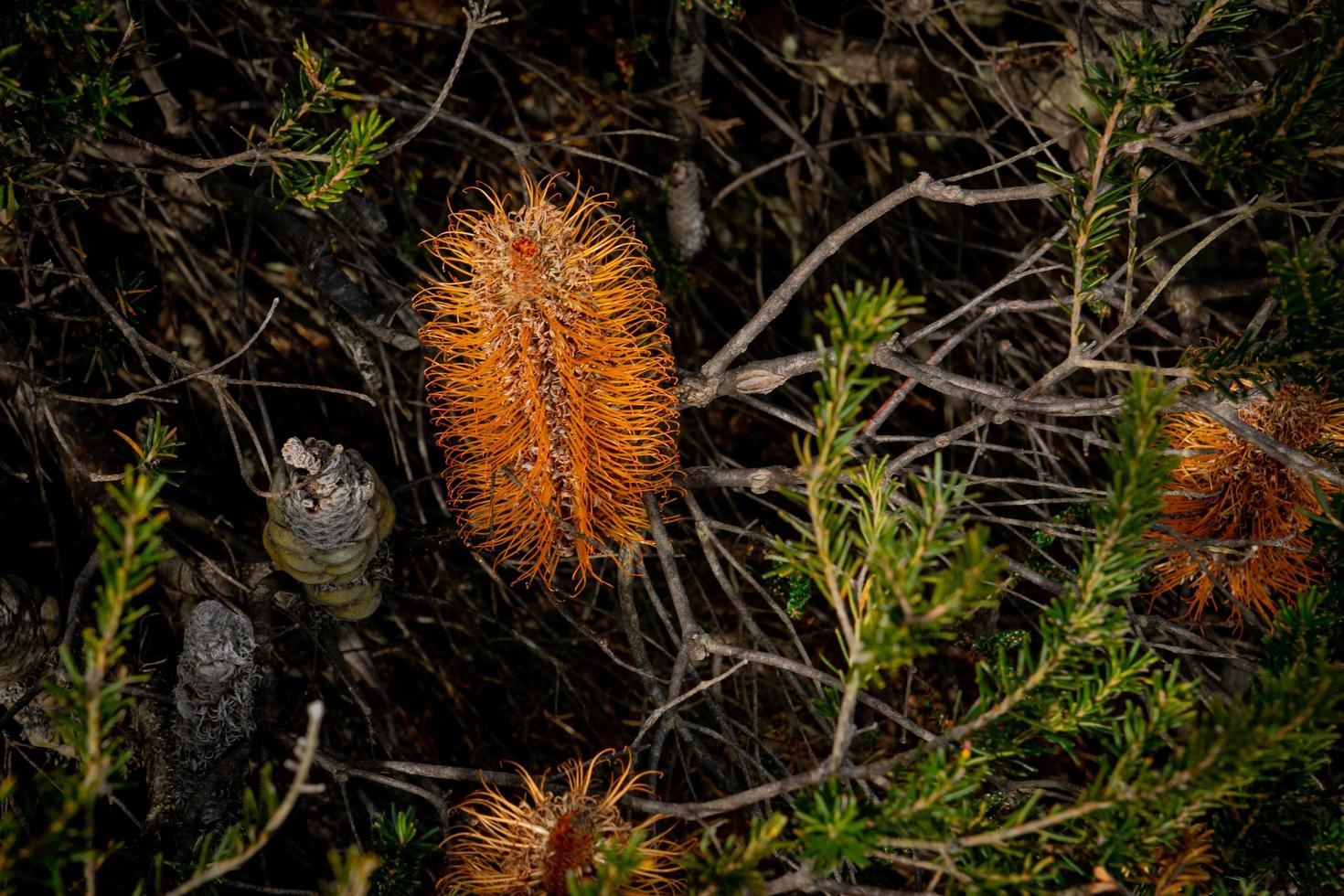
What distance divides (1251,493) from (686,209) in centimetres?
123

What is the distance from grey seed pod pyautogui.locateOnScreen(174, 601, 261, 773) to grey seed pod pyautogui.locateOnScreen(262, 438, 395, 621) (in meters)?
0.12

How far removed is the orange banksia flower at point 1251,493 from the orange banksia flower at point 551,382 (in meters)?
0.86

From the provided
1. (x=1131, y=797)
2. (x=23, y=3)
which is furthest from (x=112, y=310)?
(x=1131, y=797)

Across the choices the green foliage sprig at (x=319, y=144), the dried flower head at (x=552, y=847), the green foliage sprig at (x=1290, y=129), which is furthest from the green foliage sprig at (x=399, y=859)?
the green foliage sprig at (x=1290, y=129)

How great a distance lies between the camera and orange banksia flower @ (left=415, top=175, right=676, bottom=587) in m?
1.31

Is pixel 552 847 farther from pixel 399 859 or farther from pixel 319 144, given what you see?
pixel 319 144

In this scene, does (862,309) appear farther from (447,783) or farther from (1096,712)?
(447,783)

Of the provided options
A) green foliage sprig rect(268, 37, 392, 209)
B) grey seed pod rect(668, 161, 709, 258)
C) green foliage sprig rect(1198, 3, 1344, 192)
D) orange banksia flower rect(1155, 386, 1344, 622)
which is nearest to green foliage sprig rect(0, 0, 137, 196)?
green foliage sprig rect(268, 37, 392, 209)

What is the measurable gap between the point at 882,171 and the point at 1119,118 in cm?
148

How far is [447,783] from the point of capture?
2.15 meters

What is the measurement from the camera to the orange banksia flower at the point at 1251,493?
1.54m

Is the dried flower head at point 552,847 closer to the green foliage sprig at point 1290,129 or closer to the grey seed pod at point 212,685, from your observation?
the grey seed pod at point 212,685

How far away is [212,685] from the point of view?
142 centimetres

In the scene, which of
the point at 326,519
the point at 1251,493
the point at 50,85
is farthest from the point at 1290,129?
the point at 50,85
